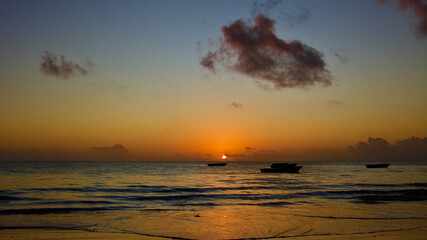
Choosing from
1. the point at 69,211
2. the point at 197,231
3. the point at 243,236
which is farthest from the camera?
the point at 69,211

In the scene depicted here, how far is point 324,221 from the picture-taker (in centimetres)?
1806

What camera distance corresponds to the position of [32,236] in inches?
567

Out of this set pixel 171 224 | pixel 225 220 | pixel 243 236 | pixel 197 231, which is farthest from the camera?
pixel 225 220

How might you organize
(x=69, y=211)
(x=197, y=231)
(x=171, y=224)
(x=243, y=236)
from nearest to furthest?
(x=243, y=236), (x=197, y=231), (x=171, y=224), (x=69, y=211)

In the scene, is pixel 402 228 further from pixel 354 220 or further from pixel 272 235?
pixel 272 235

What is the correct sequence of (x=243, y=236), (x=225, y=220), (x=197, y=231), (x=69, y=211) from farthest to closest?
(x=69, y=211) → (x=225, y=220) → (x=197, y=231) → (x=243, y=236)

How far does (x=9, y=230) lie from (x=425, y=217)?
23.7m

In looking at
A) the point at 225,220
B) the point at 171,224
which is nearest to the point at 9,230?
the point at 171,224

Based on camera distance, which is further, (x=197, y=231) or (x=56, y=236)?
(x=197, y=231)

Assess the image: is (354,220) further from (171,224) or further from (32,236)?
(32,236)

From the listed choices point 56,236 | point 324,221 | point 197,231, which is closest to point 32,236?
point 56,236

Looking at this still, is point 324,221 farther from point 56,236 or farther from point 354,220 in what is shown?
point 56,236

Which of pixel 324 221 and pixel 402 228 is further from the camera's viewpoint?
pixel 324 221

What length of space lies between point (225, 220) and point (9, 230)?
445 inches
